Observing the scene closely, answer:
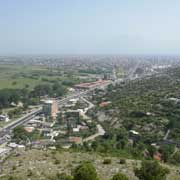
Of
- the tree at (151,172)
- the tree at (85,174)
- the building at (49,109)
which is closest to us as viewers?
the tree at (85,174)

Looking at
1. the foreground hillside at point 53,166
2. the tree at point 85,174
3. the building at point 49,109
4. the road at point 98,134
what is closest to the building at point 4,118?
the building at point 49,109

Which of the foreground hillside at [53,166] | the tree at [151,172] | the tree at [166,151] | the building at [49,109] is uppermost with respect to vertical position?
the tree at [151,172]

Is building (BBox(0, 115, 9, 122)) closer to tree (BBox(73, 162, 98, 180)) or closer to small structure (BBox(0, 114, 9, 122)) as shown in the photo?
small structure (BBox(0, 114, 9, 122))

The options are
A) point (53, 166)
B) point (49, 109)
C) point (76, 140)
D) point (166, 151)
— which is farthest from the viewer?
point (49, 109)

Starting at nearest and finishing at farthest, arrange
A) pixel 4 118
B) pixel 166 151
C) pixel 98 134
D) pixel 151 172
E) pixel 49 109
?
pixel 151 172, pixel 166 151, pixel 98 134, pixel 4 118, pixel 49 109

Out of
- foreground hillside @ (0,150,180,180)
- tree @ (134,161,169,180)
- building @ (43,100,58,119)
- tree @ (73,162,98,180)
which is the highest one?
tree @ (73,162,98,180)

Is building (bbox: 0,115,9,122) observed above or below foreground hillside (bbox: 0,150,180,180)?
below

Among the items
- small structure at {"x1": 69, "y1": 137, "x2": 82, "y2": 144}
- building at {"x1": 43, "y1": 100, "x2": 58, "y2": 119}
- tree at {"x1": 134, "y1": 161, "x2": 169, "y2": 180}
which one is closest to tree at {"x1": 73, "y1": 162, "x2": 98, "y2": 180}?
tree at {"x1": 134, "y1": 161, "x2": 169, "y2": 180}

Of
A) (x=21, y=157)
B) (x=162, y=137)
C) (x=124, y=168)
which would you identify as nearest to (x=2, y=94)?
(x=162, y=137)

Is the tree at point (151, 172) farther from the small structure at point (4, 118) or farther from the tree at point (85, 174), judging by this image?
the small structure at point (4, 118)

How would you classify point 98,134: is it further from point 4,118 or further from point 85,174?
point 85,174

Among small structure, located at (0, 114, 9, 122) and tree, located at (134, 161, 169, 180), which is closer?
tree, located at (134, 161, 169, 180)

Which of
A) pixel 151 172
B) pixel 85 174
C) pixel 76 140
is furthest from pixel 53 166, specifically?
pixel 76 140
